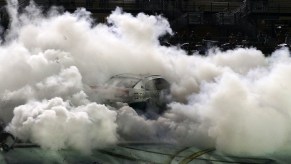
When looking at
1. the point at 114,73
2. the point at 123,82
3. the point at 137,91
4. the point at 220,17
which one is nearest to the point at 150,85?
the point at 137,91

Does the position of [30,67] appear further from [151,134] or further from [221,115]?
[221,115]

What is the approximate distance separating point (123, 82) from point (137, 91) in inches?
21.7

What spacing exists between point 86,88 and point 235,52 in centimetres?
664

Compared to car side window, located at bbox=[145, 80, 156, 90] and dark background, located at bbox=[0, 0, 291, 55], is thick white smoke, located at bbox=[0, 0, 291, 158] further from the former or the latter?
dark background, located at bbox=[0, 0, 291, 55]

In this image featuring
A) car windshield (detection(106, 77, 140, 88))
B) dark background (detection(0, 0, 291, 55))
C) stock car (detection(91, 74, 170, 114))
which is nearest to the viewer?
stock car (detection(91, 74, 170, 114))

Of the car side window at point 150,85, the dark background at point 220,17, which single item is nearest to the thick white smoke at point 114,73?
the car side window at point 150,85

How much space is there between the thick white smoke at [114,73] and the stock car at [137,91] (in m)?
0.39

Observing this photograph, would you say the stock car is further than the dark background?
No

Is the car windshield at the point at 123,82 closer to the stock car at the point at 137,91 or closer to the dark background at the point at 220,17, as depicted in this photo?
the stock car at the point at 137,91

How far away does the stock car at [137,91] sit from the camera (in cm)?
1427

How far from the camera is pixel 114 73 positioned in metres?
15.9

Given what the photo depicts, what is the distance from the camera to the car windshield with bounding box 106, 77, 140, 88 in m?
14.8

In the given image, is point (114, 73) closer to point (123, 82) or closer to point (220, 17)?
point (123, 82)

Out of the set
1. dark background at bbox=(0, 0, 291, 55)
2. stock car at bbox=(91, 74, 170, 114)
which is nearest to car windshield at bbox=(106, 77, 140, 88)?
stock car at bbox=(91, 74, 170, 114)
